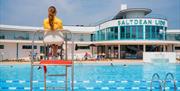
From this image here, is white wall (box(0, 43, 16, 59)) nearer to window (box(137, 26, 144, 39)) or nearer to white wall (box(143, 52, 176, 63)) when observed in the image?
window (box(137, 26, 144, 39))

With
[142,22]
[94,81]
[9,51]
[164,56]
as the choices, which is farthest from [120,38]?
[94,81]

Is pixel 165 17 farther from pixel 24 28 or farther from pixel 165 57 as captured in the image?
pixel 24 28

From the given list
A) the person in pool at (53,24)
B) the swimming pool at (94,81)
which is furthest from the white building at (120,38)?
the person in pool at (53,24)

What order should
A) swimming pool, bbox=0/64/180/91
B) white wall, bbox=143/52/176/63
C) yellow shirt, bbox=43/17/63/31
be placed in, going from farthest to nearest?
white wall, bbox=143/52/176/63, swimming pool, bbox=0/64/180/91, yellow shirt, bbox=43/17/63/31

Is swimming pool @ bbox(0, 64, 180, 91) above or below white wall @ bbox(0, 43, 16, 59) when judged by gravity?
below

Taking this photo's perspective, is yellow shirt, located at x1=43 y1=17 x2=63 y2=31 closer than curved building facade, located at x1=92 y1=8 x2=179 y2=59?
Yes

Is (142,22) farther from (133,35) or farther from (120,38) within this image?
(120,38)

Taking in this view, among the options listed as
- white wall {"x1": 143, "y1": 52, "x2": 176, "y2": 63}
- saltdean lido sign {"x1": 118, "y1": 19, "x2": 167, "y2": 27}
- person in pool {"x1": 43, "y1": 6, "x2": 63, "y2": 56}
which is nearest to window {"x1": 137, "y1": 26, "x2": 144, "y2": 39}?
saltdean lido sign {"x1": 118, "y1": 19, "x2": 167, "y2": 27}

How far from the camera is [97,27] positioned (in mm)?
35719

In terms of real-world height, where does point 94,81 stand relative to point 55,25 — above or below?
below

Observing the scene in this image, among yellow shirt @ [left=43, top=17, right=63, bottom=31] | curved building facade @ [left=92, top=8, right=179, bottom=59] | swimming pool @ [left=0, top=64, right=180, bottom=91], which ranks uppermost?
curved building facade @ [left=92, top=8, right=179, bottom=59]

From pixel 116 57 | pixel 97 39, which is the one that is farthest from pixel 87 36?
pixel 116 57

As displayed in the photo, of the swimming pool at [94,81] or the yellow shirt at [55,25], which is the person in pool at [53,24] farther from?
the swimming pool at [94,81]

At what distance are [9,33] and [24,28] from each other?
100 inches
